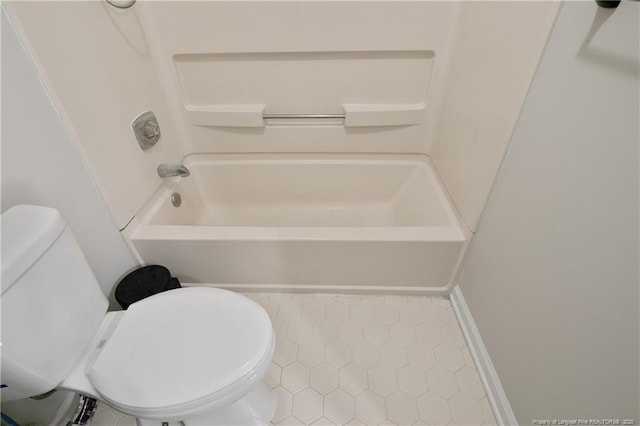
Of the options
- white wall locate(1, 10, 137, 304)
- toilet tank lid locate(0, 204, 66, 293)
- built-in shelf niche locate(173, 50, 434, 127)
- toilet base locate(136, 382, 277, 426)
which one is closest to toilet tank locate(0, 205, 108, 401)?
toilet tank lid locate(0, 204, 66, 293)

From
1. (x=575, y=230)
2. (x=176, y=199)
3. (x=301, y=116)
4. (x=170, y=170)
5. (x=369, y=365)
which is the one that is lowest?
(x=369, y=365)

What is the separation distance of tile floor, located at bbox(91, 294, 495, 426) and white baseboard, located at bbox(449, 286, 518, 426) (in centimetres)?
3

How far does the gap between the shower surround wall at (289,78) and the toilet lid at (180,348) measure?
51 centimetres

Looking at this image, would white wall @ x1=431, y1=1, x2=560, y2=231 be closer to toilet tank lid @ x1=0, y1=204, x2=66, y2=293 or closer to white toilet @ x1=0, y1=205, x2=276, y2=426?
white toilet @ x1=0, y1=205, x2=276, y2=426

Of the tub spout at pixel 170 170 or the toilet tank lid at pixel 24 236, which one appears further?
the tub spout at pixel 170 170

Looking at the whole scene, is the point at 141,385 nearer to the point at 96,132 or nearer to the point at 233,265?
the point at 233,265

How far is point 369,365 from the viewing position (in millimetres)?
1213

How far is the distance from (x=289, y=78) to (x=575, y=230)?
4.32ft

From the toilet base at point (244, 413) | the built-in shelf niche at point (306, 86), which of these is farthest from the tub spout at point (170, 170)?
the toilet base at point (244, 413)

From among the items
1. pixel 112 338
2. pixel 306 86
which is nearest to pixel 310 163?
pixel 306 86

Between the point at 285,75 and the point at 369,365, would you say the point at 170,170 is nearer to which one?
the point at 285,75

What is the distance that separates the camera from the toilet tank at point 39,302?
2.16 ft

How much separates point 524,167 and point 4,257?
1.35 m

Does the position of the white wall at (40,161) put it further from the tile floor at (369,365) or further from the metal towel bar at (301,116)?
the metal towel bar at (301,116)
